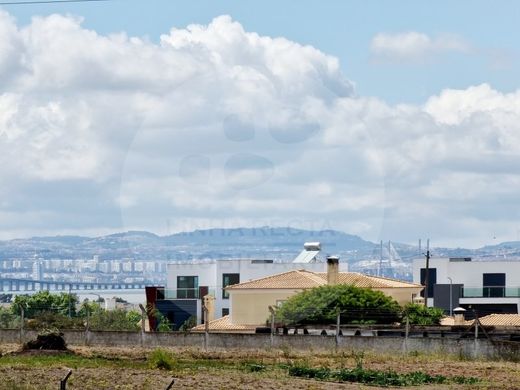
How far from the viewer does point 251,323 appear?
88625 mm

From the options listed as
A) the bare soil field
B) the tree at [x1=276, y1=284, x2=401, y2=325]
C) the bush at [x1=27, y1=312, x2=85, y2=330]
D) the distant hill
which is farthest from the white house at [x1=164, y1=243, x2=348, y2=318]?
the bare soil field

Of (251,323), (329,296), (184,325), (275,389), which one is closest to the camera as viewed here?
(275,389)

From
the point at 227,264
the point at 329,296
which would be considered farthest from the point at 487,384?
the point at 227,264

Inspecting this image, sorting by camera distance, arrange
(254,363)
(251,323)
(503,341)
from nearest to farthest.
A: (254,363) < (503,341) < (251,323)

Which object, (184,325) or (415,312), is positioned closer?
(415,312)

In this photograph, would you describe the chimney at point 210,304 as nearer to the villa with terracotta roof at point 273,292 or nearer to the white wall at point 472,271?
the villa with terracotta roof at point 273,292

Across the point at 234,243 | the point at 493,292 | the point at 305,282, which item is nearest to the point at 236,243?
the point at 234,243

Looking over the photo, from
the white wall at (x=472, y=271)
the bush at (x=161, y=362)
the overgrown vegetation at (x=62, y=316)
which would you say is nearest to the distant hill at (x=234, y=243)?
the overgrown vegetation at (x=62, y=316)

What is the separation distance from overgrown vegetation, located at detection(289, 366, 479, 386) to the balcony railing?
77.3 metres

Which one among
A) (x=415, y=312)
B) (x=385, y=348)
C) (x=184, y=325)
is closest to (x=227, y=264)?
(x=184, y=325)

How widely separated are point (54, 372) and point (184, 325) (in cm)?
6073

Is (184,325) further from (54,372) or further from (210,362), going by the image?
(54,372)

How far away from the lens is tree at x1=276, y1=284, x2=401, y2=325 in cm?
7450

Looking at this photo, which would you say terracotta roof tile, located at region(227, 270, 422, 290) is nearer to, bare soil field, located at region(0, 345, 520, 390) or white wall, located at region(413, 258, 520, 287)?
bare soil field, located at region(0, 345, 520, 390)
